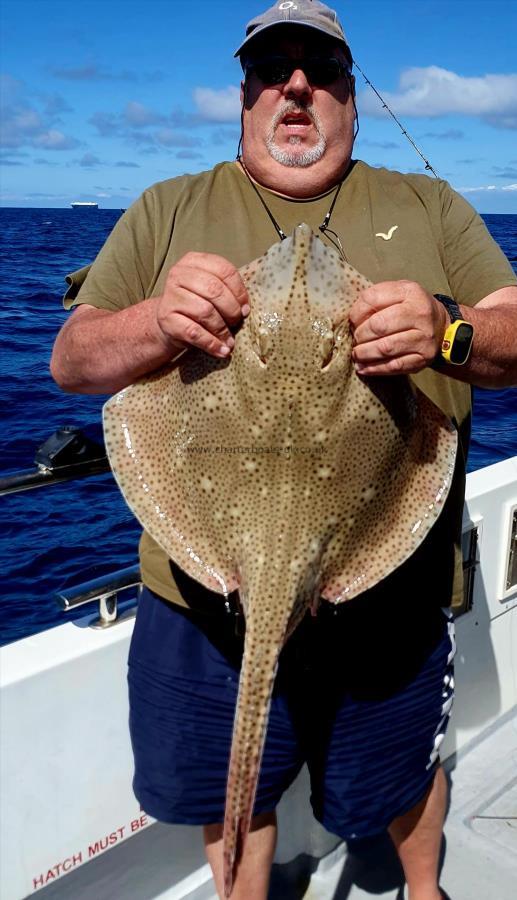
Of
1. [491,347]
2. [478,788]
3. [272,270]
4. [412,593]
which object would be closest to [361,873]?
[478,788]

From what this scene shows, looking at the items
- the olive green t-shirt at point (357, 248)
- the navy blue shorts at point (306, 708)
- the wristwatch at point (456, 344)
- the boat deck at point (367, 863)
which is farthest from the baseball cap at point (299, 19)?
the boat deck at point (367, 863)

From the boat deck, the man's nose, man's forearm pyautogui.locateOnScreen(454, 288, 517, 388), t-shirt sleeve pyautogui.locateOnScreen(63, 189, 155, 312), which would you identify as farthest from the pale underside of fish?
the boat deck

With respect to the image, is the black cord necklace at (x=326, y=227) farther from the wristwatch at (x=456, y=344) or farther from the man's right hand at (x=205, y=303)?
the man's right hand at (x=205, y=303)

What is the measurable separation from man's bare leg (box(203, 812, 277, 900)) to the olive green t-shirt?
3.14 feet

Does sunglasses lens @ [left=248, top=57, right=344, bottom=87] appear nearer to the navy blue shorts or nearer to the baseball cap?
the baseball cap

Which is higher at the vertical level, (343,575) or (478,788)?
(343,575)

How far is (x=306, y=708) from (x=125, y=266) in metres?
1.78

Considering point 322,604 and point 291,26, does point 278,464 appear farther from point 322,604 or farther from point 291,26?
point 291,26

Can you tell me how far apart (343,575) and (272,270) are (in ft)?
3.01

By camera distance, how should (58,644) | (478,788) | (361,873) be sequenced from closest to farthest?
(58,644), (361,873), (478,788)

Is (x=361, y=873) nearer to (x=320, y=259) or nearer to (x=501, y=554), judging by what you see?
(x=501, y=554)

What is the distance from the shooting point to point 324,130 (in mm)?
2980

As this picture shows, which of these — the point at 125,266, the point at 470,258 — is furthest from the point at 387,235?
the point at 125,266

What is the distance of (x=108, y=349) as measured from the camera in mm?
2648
